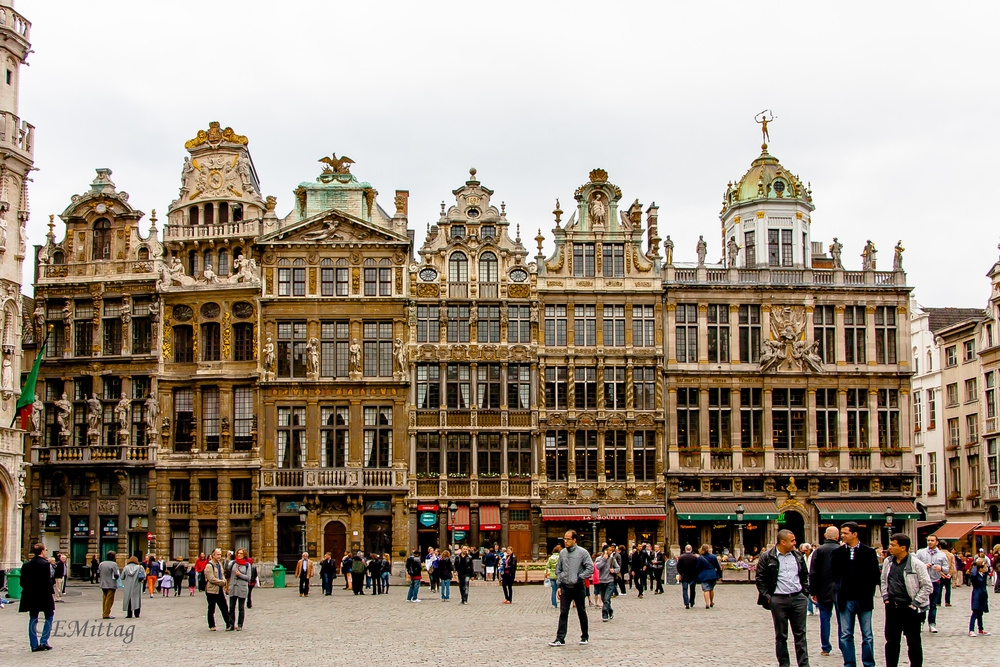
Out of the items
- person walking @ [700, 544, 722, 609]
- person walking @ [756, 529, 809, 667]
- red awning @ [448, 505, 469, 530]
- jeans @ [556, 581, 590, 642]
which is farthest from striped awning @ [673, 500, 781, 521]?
person walking @ [756, 529, 809, 667]

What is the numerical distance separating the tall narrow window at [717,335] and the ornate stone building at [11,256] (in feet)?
93.5

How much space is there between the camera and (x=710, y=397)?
56.9 m

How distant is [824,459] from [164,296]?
29.7 meters

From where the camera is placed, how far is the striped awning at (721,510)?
2165 inches

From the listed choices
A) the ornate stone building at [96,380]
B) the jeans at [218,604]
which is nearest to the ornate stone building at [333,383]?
the ornate stone building at [96,380]

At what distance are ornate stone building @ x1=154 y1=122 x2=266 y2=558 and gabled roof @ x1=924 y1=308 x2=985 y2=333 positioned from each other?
36484mm

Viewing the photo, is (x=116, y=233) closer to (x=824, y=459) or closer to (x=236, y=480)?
(x=236, y=480)

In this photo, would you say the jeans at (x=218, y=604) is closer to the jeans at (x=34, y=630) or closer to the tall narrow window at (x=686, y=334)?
the jeans at (x=34, y=630)

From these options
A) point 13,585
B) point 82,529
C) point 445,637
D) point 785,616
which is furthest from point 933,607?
point 82,529

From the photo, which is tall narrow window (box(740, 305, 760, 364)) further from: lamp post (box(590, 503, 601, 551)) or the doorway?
the doorway

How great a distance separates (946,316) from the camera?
2827 inches

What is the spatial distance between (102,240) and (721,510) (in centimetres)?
2966

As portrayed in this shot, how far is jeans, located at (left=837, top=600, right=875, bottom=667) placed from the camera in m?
16.6

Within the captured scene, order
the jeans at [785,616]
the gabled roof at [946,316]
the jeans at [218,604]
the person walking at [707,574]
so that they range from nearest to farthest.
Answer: the jeans at [785,616] → the jeans at [218,604] → the person walking at [707,574] → the gabled roof at [946,316]
